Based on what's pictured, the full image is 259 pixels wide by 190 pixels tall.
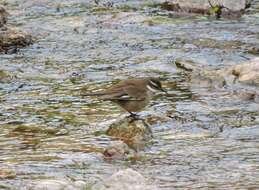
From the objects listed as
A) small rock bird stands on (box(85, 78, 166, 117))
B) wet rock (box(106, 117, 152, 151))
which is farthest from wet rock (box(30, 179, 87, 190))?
small rock bird stands on (box(85, 78, 166, 117))

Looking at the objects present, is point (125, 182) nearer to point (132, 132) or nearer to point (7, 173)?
point (7, 173)

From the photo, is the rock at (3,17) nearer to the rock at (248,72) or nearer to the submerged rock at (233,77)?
the submerged rock at (233,77)

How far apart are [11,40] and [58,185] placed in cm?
642

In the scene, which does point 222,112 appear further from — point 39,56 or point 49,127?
point 39,56

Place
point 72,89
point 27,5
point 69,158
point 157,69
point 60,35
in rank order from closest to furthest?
point 69,158 < point 72,89 < point 157,69 < point 60,35 < point 27,5

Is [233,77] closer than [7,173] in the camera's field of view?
No

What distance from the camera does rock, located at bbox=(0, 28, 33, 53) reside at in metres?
13.6

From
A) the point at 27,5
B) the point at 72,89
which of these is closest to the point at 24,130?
the point at 72,89

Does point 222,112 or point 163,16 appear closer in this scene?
point 222,112

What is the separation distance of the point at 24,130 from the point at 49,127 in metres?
0.29

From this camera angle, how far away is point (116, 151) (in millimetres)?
8617

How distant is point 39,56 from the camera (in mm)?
13398

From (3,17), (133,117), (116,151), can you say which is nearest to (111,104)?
(133,117)

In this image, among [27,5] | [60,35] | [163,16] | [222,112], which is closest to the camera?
[222,112]
